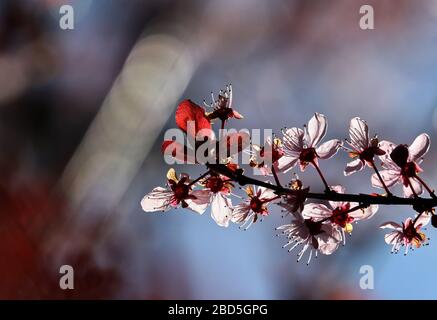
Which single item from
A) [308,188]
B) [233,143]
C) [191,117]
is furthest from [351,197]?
[191,117]

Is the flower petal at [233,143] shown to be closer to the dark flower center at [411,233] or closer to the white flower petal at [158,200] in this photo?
the white flower petal at [158,200]

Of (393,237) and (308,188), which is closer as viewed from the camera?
(308,188)

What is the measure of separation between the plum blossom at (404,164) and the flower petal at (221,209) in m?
0.36

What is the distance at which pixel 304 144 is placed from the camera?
47.6 inches

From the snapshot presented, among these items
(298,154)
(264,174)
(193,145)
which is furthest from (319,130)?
(193,145)

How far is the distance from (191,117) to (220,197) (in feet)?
0.76

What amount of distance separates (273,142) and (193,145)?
262 millimetres

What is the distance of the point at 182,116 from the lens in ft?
3.46

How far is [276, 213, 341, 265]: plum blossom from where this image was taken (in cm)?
114

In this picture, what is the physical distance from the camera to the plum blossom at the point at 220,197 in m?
1.15

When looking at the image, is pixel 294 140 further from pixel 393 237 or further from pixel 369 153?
pixel 393 237
